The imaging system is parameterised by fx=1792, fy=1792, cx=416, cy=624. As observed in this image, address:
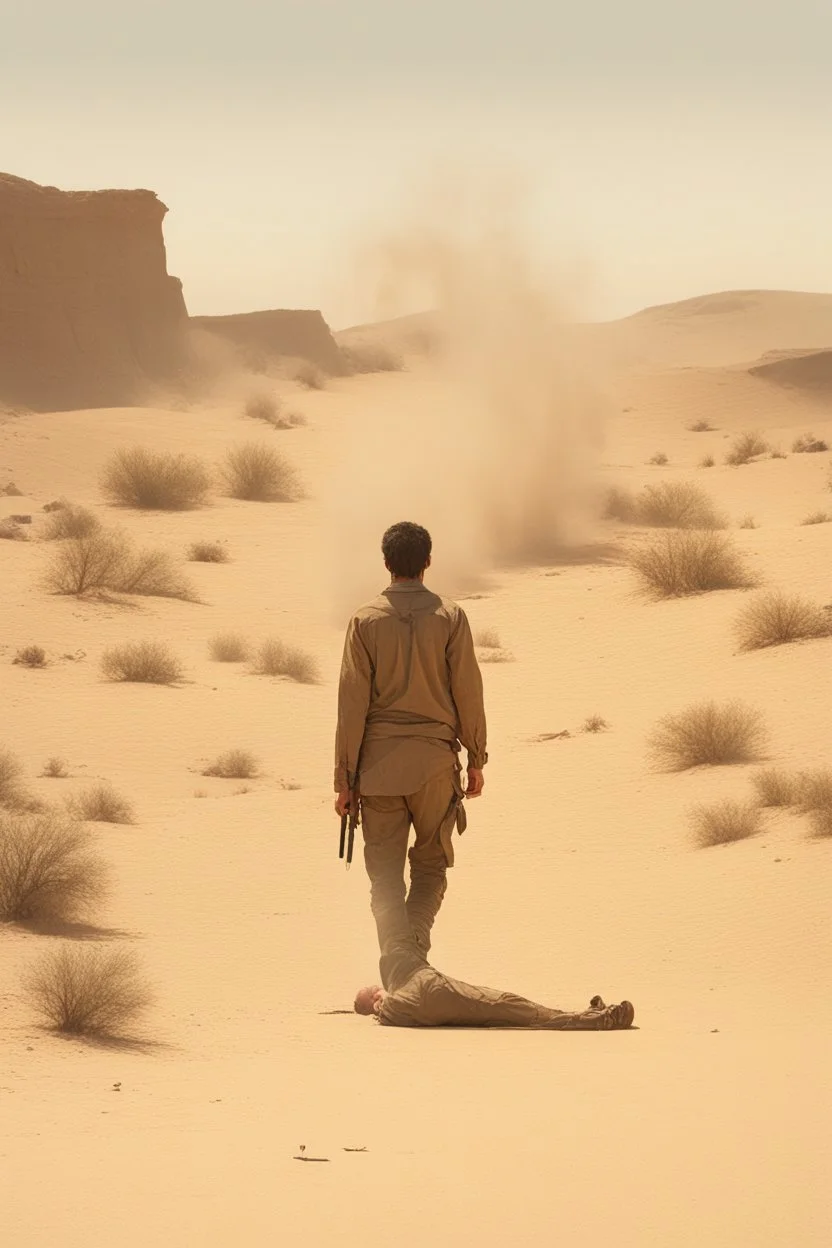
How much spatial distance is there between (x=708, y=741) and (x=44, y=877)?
5455 mm

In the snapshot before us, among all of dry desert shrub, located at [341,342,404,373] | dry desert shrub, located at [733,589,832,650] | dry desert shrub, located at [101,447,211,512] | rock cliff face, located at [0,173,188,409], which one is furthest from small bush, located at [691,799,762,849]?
dry desert shrub, located at [341,342,404,373]

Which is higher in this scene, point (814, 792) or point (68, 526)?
point (68, 526)

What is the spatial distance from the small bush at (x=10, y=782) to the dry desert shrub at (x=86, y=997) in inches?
198

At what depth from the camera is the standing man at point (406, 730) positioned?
6367 millimetres

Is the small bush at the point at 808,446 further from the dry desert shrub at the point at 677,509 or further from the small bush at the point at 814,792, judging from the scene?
the small bush at the point at 814,792

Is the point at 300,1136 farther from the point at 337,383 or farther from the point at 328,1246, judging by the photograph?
the point at 337,383

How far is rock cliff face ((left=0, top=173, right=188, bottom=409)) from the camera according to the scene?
125 feet

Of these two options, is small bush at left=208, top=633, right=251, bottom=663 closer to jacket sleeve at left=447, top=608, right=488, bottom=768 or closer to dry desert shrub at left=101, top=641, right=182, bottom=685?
A: dry desert shrub at left=101, top=641, right=182, bottom=685

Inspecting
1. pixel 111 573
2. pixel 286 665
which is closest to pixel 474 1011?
pixel 286 665

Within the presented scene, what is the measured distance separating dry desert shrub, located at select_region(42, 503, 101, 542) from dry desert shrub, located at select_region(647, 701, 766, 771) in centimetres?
1269

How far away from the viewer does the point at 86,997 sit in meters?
6.42

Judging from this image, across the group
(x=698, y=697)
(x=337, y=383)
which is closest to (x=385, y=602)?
(x=698, y=697)

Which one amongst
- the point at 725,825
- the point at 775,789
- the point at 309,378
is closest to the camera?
the point at 725,825

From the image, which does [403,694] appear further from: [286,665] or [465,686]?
A: [286,665]
